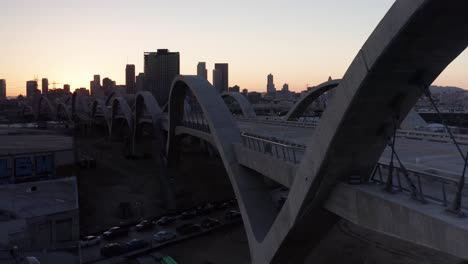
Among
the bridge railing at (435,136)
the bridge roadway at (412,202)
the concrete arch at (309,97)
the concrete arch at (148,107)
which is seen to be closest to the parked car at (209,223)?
the bridge railing at (435,136)

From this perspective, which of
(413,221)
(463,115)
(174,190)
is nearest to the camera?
(413,221)

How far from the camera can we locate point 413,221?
8281 millimetres

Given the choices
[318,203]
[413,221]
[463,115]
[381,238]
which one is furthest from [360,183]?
[463,115]

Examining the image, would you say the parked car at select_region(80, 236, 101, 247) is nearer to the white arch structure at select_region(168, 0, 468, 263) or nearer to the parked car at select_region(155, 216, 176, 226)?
the parked car at select_region(155, 216, 176, 226)

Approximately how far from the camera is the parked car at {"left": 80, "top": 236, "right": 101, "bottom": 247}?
27.0m

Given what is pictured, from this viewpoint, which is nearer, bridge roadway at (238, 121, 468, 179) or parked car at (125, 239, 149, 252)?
bridge roadway at (238, 121, 468, 179)

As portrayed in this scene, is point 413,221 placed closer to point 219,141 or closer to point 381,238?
point 219,141

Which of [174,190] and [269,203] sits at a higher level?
[269,203]

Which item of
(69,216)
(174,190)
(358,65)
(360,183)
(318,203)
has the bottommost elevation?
(174,190)

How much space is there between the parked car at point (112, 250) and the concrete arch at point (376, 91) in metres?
15.8

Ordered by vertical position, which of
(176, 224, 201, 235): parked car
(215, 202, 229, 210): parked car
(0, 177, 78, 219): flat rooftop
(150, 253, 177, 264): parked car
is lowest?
(150, 253, 177, 264): parked car

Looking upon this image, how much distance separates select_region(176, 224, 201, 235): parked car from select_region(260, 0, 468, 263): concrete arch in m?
17.4

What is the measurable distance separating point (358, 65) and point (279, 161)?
7722 millimetres

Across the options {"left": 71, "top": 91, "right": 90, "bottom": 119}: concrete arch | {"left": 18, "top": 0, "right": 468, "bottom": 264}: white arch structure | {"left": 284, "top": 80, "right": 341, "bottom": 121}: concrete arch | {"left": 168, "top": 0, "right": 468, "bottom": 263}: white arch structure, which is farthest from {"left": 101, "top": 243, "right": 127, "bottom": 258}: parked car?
{"left": 71, "top": 91, "right": 90, "bottom": 119}: concrete arch
